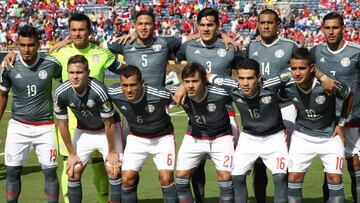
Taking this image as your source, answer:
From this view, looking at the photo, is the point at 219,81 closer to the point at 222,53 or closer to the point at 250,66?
the point at 250,66

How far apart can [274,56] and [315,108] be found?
1157 mm

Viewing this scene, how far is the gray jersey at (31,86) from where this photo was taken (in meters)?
9.70

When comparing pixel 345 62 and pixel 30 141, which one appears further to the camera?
pixel 30 141

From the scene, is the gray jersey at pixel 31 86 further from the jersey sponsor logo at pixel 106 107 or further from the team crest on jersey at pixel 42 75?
the jersey sponsor logo at pixel 106 107

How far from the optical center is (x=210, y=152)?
945 cm

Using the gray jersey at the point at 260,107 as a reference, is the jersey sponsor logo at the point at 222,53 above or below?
above

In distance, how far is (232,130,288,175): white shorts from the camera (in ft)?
30.0

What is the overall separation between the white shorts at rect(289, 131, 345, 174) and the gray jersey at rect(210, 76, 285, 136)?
0.38m

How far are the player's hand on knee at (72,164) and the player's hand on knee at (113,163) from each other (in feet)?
1.37

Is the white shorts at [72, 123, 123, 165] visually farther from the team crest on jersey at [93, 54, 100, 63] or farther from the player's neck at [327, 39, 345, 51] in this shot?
the player's neck at [327, 39, 345, 51]

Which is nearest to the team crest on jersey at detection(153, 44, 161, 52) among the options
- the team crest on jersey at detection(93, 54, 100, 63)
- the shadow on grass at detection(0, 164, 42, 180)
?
the team crest on jersey at detection(93, 54, 100, 63)

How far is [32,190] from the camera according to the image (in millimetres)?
11859

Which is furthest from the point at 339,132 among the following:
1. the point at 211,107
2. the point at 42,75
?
the point at 42,75

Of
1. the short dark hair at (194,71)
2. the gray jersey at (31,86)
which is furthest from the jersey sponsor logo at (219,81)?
the gray jersey at (31,86)
